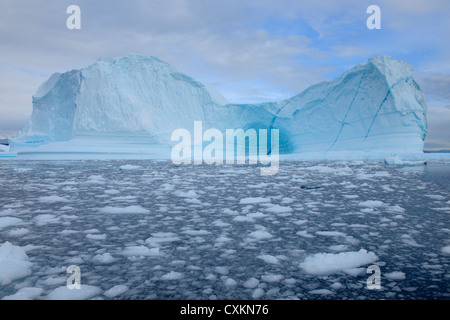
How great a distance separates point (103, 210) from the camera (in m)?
3.23

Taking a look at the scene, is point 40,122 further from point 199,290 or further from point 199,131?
point 199,290

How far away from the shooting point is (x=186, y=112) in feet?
65.0

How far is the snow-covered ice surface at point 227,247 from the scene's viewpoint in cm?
148

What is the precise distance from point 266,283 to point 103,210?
2260mm

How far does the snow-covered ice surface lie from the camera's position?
1.48 meters

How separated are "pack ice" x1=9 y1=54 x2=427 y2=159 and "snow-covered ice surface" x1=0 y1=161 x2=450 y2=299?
43.8 ft

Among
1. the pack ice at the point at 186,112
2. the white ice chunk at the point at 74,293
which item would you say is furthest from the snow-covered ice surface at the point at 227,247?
the pack ice at the point at 186,112

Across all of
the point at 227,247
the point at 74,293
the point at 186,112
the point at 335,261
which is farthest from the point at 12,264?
the point at 186,112

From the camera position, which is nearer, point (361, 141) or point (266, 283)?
point (266, 283)

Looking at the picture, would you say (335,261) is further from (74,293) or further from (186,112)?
(186,112)

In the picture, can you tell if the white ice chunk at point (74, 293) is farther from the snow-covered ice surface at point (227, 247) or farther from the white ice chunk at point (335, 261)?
the white ice chunk at point (335, 261)

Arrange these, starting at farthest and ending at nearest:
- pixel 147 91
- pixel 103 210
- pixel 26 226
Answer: pixel 147 91, pixel 103 210, pixel 26 226
